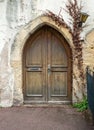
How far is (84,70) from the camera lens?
10148 millimetres

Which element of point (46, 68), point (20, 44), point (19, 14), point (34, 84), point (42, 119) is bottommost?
point (42, 119)

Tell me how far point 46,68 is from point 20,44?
3.53ft

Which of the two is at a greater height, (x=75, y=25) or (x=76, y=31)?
(x=75, y=25)

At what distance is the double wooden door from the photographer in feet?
34.5

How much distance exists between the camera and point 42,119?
878 cm

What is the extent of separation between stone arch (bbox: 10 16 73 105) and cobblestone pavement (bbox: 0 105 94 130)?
1.75ft

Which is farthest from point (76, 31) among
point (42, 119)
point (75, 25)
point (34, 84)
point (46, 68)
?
point (42, 119)

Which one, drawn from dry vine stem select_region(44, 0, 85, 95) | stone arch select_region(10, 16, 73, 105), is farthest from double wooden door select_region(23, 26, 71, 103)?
dry vine stem select_region(44, 0, 85, 95)

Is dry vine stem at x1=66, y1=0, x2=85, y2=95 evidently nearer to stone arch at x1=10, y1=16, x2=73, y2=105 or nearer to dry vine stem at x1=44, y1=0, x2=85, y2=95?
dry vine stem at x1=44, y1=0, x2=85, y2=95

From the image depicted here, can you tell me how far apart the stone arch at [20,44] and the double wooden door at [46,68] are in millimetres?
327

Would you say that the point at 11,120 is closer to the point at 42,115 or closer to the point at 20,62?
the point at 42,115

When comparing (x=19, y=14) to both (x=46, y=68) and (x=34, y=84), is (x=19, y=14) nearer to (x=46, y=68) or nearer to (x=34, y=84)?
(x=46, y=68)

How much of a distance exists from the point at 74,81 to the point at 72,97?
473 millimetres

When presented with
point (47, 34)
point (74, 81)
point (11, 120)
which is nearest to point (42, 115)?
point (11, 120)
